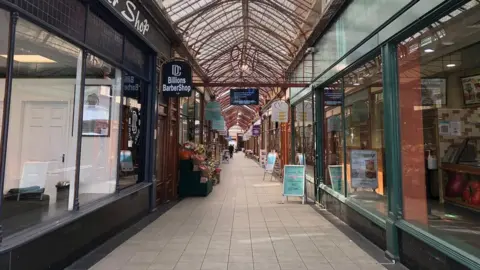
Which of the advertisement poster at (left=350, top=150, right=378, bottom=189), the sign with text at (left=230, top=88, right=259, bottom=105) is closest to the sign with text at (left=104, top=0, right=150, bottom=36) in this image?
the advertisement poster at (left=350, top=150, right=378, bottom=189)

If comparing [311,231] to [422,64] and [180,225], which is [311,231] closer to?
[180,225]

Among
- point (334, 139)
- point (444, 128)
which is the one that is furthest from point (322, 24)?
point (444, 128)

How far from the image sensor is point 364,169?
605 cm

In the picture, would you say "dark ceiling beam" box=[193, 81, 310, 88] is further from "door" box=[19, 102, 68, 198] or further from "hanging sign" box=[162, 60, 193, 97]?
"door" box=[19, 102, 68, 198]

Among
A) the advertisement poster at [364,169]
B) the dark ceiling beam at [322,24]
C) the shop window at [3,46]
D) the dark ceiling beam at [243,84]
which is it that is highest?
the dark ceiling beam at [322,24]

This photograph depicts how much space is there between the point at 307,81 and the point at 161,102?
4516 mm

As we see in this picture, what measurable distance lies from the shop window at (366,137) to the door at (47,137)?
211 inches

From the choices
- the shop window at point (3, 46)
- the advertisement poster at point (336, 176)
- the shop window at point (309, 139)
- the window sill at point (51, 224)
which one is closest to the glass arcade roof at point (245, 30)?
the shop window at point (309, 139)

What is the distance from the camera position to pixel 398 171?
172 inches

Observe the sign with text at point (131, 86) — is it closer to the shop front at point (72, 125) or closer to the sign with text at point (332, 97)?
the shop front at point (72, 125)

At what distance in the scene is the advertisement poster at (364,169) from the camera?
5.70m

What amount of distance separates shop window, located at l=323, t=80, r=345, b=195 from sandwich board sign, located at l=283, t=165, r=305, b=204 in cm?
68

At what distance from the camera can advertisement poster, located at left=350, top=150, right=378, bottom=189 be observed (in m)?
5.70

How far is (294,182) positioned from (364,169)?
2.82 metres
